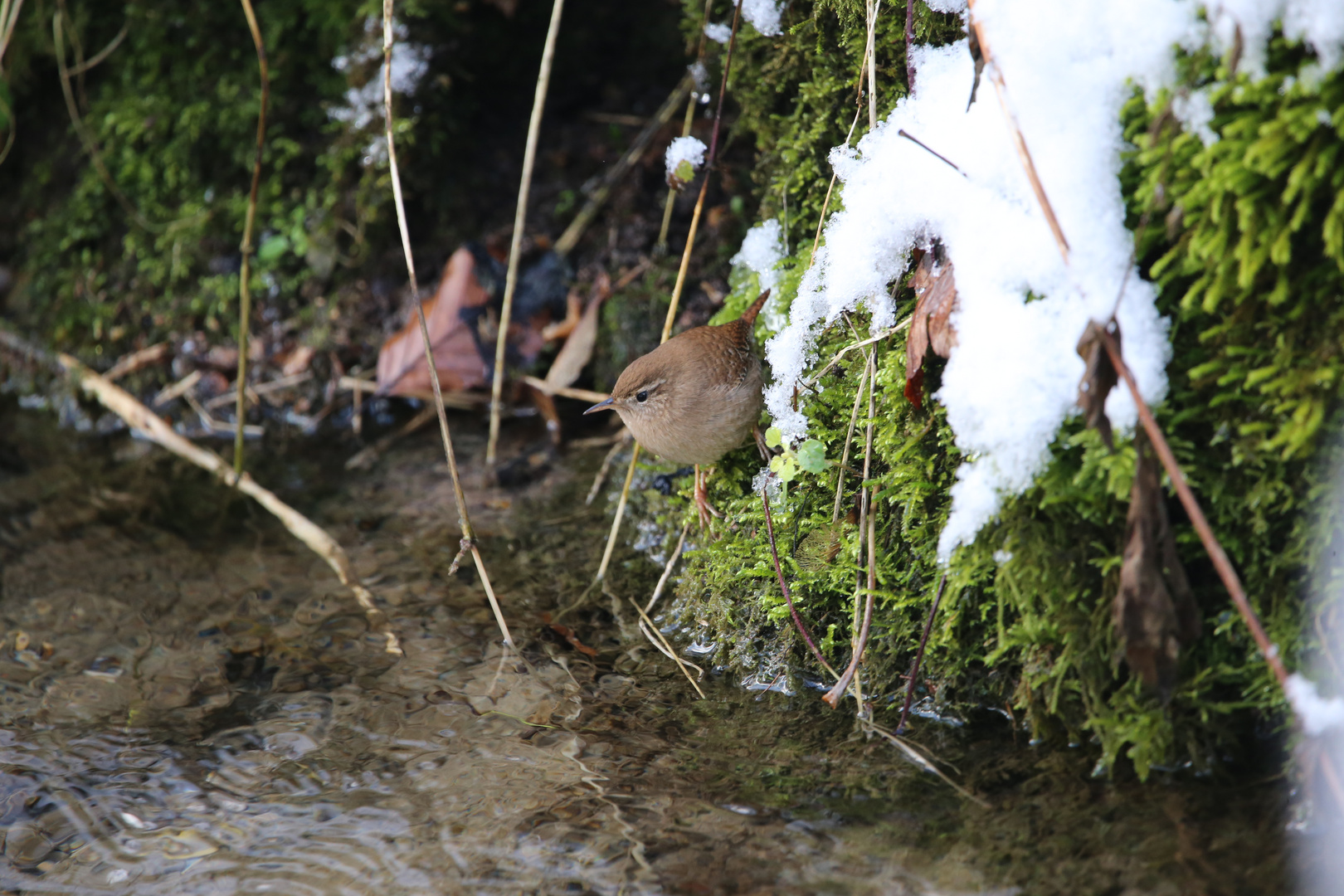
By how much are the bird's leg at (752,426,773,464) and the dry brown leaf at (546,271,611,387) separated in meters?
1.82

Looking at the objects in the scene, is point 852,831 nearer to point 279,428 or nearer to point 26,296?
point 279,428

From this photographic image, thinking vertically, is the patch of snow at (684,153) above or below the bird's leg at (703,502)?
above

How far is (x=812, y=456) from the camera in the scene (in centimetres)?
284

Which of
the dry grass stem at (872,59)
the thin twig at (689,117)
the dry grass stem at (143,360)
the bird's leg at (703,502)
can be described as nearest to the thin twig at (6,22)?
the dry grass stem at (143,360)

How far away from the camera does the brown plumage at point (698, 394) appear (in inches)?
122

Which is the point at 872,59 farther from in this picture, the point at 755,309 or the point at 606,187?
the point at 606,187

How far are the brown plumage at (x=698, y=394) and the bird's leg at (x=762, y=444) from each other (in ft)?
0.08

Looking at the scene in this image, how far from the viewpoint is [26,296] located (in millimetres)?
6184

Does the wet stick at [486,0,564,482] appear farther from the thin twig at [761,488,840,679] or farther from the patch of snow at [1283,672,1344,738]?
Answer: the patch of snow at [1283,672,1344,738]

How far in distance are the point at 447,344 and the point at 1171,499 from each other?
3704mm

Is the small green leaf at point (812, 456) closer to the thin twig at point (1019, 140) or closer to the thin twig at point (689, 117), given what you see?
the thin twig at point (1019, 140)

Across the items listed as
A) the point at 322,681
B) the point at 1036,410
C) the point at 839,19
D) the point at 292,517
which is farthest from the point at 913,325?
the point at 292,517

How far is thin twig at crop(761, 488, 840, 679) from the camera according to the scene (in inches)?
110

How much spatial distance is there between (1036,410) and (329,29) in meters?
4.65
